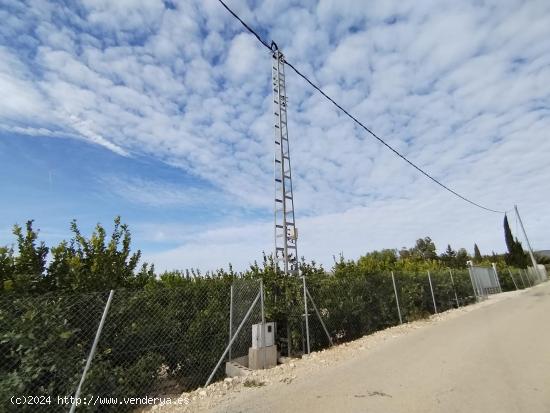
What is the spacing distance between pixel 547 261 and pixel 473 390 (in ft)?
259

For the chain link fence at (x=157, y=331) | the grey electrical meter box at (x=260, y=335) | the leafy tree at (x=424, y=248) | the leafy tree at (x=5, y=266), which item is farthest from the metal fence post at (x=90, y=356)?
the leafy tree at (x=424, y=248)

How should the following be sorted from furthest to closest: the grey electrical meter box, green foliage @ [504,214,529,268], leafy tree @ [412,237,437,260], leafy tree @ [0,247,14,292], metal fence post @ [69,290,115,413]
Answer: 1. leafy tree @ [412,237,437,260]
2. green foliage @ [504,214,529,268]
3. the grey electrical meter box
4. leafy tree @ [0,247,14,292]
5. metal fence post @ [69,290,115,413]

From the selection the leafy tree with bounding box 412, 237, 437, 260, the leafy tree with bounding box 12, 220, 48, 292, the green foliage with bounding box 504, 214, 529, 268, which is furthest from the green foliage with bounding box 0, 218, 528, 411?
the leafy tree with bounding box 412, 237, 437, 260

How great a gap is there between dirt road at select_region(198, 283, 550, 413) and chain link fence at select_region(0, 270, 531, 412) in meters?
1.09

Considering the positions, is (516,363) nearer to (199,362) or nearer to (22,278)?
(199,362)

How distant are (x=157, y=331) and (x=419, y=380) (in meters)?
4.49

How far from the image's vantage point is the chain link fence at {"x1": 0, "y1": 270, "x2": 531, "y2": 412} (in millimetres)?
4945

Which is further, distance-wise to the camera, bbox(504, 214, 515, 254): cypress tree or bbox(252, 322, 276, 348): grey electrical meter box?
bbox(504, 214, 515, 254): cypress tree

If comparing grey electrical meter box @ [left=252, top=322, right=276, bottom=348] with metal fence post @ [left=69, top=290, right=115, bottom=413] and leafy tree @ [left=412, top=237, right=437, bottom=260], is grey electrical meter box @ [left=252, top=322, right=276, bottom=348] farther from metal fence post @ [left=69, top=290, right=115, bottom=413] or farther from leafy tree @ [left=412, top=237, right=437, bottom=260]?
leafy tree @ [left=412, top=237, right=437, bottom=260]

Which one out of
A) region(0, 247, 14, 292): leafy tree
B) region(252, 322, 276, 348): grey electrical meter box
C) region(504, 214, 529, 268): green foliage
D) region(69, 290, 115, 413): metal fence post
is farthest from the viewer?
region(504, 214, 529, 268): green foliage

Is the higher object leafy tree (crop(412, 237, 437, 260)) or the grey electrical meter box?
leafy tree (crop(412, 237, 437, 260))

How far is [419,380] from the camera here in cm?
605

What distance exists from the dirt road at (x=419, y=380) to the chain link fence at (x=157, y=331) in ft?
3.57

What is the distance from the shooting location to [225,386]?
653 cm
